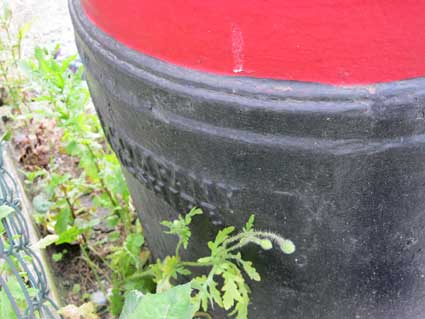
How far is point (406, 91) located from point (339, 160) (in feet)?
0.56

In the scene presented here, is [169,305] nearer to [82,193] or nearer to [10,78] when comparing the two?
[82,193]

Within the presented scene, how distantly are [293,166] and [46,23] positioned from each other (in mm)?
3018

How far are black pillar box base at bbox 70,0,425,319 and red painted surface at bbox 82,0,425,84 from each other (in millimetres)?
26

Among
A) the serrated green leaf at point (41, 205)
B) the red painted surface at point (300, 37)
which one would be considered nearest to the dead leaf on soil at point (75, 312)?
the red painted surface at point (300, 37)

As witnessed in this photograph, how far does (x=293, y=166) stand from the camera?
3.64 feet

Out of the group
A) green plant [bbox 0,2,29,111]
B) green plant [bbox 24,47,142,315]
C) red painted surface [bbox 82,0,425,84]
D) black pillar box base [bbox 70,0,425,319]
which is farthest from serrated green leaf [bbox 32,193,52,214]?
red painted surface [bbox 82,0,425,84]

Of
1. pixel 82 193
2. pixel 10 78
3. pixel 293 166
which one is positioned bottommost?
pixel 82 193

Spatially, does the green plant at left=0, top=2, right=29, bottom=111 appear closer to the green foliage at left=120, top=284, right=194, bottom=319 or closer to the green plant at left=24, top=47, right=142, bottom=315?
the green plant at left=24, top=47, right=142, bottom=315

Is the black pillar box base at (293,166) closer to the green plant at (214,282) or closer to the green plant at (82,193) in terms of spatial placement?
the green plant at (214,282)

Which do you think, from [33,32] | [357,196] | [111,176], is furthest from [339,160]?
[33,32]

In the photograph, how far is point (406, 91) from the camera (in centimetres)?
101

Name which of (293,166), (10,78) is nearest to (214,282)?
(293,166)

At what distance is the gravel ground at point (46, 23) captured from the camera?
11.3ft

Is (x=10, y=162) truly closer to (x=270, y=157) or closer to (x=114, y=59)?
(x=114, y=59)
